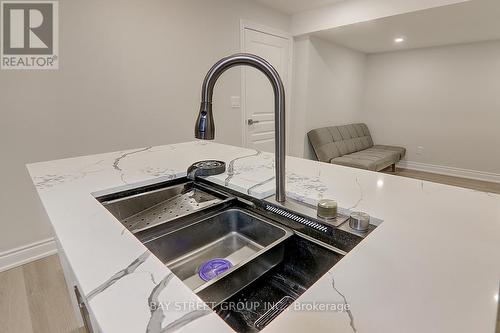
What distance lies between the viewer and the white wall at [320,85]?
3.84 meters

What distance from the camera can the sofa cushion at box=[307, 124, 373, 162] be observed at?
3922mm

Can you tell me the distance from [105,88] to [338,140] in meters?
3.39

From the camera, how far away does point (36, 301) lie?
5.39 feet

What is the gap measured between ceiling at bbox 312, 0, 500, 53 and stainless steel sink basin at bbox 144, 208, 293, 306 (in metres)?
2.98

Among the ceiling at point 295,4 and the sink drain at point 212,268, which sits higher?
the ceiling at point 295,4

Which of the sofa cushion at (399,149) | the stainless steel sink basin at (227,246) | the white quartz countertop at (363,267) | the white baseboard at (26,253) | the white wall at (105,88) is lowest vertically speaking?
the white baseboard at (26,253)

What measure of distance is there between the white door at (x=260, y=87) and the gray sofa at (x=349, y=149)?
765 millimetres

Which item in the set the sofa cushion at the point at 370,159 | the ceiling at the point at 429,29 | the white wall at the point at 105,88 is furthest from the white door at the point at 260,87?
the sofa cushion at the point at 370,159

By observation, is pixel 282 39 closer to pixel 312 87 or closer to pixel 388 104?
pixel 312 87

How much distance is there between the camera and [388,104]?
4.94 m

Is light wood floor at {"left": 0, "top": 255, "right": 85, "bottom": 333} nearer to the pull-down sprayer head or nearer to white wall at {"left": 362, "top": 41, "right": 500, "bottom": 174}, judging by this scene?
the pull-down sprayer head

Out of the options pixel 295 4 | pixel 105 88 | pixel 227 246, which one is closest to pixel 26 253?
pixel 105 88

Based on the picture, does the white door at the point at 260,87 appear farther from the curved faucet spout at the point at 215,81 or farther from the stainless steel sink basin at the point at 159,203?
the curved faucet spout at the point at 215,81

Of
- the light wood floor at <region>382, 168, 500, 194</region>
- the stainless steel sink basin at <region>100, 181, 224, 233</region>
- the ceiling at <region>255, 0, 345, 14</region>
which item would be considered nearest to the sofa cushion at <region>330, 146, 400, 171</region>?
the light wood floor at <region>382, 168, 500, 194</region>
